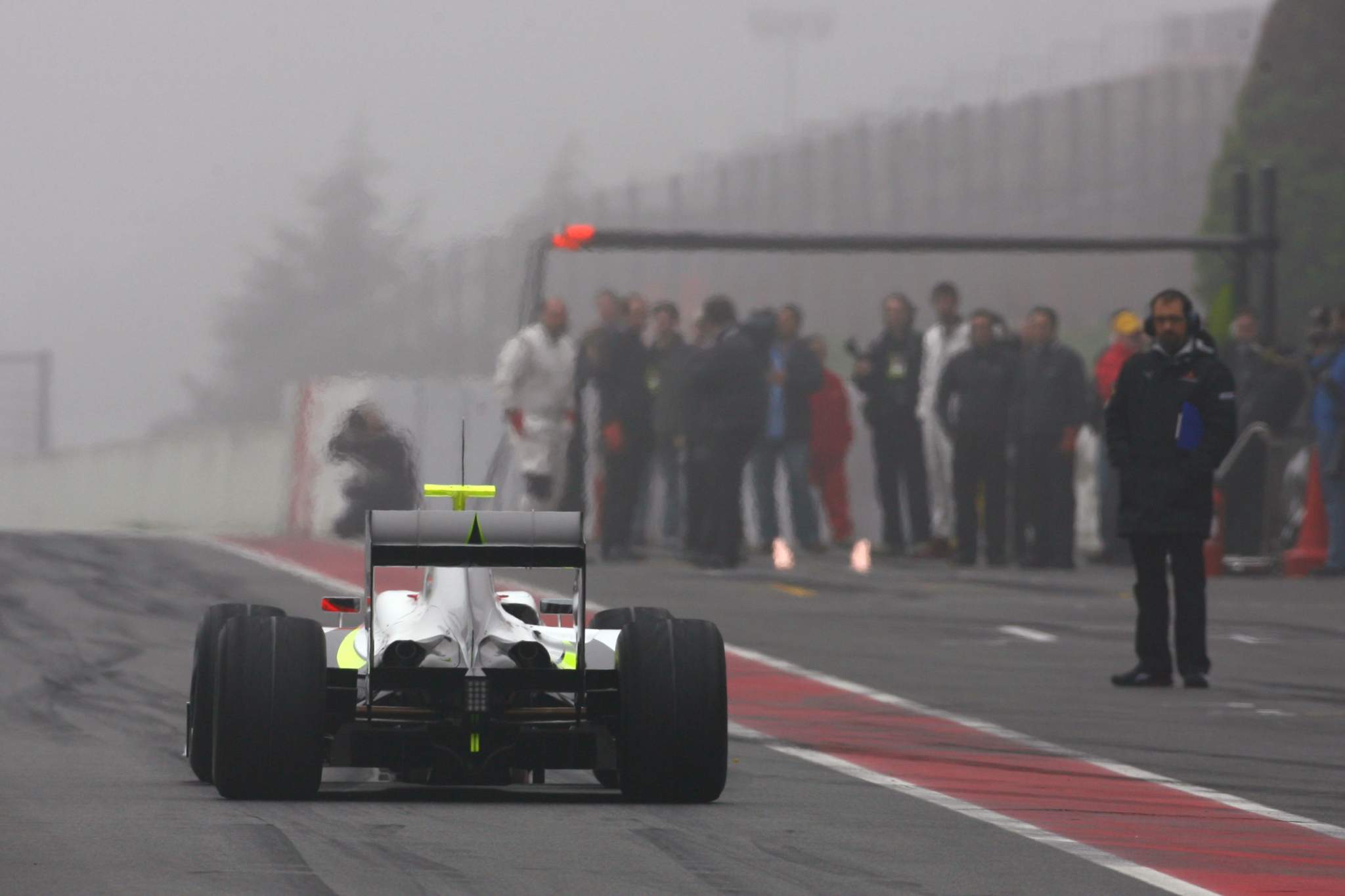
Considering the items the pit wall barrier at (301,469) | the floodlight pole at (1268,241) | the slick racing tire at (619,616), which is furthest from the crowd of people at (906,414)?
the slick racing tire at (619,616)

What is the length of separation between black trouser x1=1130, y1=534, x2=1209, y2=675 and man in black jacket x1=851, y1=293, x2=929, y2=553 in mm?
10690

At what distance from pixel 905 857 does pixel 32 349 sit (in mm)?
82514

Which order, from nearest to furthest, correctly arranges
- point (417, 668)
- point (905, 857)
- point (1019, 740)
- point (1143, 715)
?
point (905, 857) < point (417, 668) < point (1019, 740) < point (1143, 715)

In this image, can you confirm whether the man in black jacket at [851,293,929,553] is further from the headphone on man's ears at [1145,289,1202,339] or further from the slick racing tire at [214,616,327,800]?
the slick racing tire at [214,616,327,800]

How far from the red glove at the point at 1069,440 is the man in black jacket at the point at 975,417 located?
1.62 feet

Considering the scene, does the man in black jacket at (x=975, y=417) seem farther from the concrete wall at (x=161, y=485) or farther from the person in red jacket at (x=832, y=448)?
the concrete wall at (x=161, y=485)

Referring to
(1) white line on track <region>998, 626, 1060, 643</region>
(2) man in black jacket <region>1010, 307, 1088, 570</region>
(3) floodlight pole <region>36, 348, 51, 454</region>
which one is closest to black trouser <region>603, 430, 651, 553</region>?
(2) man in black jacket <region>1010, 307, 1088, 570</region>

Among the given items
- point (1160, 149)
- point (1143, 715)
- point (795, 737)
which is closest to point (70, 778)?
point (795, 737)

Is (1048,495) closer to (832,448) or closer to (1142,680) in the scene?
(832,448)

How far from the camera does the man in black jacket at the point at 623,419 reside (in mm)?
24266

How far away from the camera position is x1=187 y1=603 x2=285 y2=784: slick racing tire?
931cm

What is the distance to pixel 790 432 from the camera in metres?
26.2

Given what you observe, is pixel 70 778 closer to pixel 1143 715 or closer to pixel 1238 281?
pixel 1143 715

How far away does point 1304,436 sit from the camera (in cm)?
2369
